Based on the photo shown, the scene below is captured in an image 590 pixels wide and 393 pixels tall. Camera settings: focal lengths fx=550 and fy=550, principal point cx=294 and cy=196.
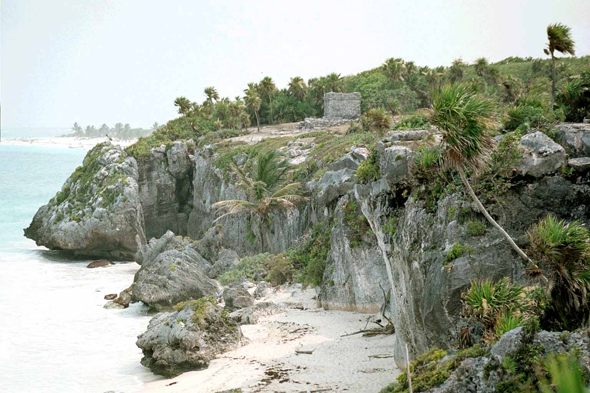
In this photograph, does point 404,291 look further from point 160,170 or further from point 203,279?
point 160,170

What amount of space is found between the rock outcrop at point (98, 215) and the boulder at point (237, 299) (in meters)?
21.8

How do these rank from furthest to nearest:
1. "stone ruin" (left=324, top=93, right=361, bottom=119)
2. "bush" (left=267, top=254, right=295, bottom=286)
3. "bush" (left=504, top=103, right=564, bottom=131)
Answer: "stone ruin" (left=324, top=93, right=361, bottom=119) < "bush" (left=267, top=254, right=295, bottom=286) < "bush" (left=504, top=103, right=564, bottom=131)

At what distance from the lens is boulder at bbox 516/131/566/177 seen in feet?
40.3

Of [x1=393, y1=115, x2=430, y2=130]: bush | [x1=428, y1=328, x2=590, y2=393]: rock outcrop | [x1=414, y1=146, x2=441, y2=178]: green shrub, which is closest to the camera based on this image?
[x1=428, y1=328, x2=590, y2=393]: rock outcrop

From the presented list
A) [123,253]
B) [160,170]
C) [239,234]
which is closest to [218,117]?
[160,170]

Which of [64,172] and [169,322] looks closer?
[169,322]

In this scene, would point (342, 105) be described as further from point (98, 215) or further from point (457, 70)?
point (98, 215)

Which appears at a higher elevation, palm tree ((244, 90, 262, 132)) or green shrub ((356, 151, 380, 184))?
palm tree ((244, 90, 262, 132))

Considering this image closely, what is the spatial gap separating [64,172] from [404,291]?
440 feet

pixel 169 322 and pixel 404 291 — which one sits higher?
pixel 404 291

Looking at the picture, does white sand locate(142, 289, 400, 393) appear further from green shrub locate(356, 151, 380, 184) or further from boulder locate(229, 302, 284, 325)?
green shrub locate(356, 151, 380, 184)

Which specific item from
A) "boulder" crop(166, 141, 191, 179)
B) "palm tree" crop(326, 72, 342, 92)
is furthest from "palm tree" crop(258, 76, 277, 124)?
"boulder" crop(166, 141, 191, 179)

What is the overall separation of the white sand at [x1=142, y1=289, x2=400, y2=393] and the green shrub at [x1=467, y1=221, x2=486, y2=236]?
4.38 m

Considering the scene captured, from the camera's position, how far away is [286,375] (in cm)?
1515
